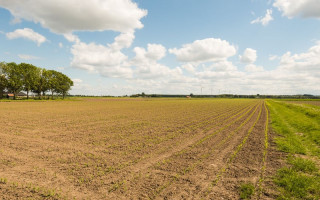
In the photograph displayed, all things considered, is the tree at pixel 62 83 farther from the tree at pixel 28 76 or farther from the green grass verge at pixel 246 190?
the green grass verge at pixel 246 190

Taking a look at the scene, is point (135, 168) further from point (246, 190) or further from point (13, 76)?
point (13, 76)

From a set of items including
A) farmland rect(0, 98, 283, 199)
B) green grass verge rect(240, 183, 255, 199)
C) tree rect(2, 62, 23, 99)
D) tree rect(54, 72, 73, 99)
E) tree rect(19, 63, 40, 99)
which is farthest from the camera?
tree rect(54, 72, 73, 99)

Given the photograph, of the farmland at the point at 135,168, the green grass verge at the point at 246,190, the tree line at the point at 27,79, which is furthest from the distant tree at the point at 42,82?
the green grass verge at the point at 246,190

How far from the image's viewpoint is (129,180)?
6250 mm

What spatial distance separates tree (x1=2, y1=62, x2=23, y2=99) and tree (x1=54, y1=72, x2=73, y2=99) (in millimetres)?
19193

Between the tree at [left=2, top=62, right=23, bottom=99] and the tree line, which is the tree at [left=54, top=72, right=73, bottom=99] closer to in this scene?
the tree line

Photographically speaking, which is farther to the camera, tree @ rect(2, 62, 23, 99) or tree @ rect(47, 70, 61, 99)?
tree @ rect(47, 70, 61, 99)

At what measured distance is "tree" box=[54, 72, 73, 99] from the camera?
93.9 m

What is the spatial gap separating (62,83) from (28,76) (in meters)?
21.6

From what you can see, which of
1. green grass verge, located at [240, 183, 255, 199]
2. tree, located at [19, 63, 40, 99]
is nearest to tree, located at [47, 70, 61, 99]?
tree, located at [19, 63, 40, 99]

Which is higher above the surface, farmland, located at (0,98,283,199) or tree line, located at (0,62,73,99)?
tree line, located at (0,62,73,99)

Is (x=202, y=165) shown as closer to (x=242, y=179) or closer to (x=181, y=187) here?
(x=242, y=179)

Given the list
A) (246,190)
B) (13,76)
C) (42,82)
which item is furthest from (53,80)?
(246,190)

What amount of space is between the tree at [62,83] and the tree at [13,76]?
19.2 m
